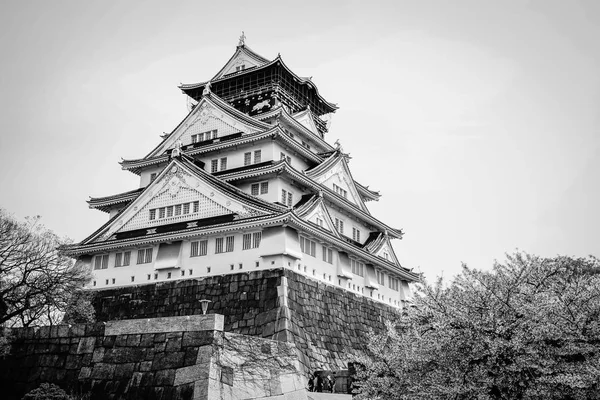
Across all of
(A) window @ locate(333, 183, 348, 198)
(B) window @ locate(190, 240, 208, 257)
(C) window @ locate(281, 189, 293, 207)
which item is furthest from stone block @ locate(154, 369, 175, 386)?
(A) window @ locate(333, 183, 348, 198)

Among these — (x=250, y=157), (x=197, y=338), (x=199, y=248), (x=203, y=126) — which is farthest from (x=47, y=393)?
(x=203, y=126)

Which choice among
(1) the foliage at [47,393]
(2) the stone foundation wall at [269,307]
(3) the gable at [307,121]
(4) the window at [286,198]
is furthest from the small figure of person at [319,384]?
(3) the gable at [307,121]

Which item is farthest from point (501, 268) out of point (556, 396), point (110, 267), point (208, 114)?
point (208, 114)

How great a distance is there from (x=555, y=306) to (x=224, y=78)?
4209 centimetres

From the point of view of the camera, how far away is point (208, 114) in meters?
44.8

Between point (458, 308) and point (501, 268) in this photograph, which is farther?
point (501, 268)

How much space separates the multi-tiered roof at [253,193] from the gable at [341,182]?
0.09m

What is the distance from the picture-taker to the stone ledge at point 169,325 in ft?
55.3

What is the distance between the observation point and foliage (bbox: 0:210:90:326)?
24852 mm

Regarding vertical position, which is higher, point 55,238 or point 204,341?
point 55,238

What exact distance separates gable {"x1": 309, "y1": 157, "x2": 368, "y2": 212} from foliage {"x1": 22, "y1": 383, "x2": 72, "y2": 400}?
28074 millimetres

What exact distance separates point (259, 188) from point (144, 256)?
9047 millimetres

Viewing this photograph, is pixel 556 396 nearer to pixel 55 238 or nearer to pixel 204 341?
pixel 204 341

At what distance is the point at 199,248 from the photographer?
3541 centimetres
